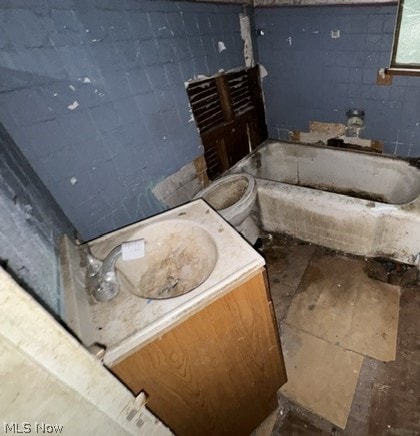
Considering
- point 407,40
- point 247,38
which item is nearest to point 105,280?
point 247,38

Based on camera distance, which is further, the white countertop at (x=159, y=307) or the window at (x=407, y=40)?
the window at (x=407, y=40)

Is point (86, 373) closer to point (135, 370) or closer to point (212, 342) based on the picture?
point (135, 370)

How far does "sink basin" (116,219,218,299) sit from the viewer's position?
125 centimetres

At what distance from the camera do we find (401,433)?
1364 millimetres

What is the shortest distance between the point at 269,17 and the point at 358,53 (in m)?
0.86

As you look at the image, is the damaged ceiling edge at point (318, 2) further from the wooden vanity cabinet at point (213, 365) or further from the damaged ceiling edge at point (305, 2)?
the wooden vanity cabinet at point (213, 365)

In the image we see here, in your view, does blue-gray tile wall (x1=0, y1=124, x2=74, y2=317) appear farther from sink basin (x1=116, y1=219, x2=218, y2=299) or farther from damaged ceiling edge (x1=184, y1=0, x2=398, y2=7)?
damaged ceiling edge (x1=184, y1=0, x2=398, y2=7)

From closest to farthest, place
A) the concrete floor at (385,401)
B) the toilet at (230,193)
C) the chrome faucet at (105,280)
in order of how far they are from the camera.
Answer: the chrome faucet at (105,280) < the concrete floor at (385,401) < the toilet at (230,193)

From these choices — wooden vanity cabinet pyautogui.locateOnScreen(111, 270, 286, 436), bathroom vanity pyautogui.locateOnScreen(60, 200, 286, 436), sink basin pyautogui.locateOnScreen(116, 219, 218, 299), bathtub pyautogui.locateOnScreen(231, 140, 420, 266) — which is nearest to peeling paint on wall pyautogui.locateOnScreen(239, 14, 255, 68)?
bathtub pyautogui.locateOnScreen(231, 140, 420, 266)

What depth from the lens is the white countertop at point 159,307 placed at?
86cm

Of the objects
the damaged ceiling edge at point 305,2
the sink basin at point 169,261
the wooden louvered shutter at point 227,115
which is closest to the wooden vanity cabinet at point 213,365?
the sink basin at point 169,261

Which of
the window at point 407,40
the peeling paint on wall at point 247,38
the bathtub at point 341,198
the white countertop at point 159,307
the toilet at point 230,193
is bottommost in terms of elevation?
the bathtub at point 341,198

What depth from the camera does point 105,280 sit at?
1.04 m

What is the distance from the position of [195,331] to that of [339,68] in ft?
8.45
